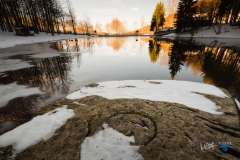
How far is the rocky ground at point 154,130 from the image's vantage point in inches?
70.7

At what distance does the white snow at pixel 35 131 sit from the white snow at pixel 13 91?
227cm

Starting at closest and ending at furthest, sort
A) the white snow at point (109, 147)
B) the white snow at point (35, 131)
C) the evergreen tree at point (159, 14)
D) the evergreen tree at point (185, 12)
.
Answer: the white snow at point (109, 147)
the white snow at point (35, 131)
the evergreen tree at point (185, 12)
the evergreen tree at point (159, 14)

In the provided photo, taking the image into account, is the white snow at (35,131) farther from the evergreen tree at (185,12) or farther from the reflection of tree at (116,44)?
the evergreen tree at (185,12)

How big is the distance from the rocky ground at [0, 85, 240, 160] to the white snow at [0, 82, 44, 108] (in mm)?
2738

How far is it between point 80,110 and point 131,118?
143cm

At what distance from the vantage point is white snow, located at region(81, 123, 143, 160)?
1.75 metres

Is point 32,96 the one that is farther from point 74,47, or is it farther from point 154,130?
point 74,47

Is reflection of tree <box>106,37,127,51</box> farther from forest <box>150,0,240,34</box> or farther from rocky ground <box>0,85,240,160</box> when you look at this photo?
forest <box>150,0,240,34</box>

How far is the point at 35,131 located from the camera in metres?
2.39

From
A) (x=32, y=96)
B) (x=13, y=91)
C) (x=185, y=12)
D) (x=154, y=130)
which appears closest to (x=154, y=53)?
(x=32, y=96)

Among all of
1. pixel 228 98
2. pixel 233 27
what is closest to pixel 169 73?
pixel 228 98

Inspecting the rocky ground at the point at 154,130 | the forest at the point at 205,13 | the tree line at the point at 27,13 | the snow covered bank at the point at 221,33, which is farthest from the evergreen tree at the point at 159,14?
the rocky ground at the point at 154,130

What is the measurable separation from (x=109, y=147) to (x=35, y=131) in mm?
1666

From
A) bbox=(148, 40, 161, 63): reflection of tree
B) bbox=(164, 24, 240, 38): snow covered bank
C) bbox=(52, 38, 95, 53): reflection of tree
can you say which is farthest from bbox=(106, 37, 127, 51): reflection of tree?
bbox=(164, 24, 240, 38): snow covered bank
